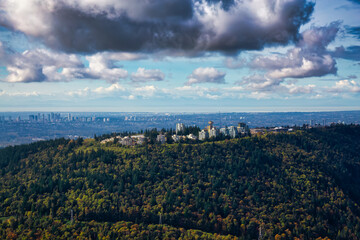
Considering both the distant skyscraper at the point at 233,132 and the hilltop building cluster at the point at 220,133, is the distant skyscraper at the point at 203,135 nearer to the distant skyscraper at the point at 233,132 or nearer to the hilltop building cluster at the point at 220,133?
the hilltop building cluster at the point at 220,133

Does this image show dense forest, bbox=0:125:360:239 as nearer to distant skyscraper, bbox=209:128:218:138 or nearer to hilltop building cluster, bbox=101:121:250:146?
hilltop building cluster, bbox=101:121:250:146

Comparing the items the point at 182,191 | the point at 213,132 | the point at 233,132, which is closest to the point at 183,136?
the point at 213,132

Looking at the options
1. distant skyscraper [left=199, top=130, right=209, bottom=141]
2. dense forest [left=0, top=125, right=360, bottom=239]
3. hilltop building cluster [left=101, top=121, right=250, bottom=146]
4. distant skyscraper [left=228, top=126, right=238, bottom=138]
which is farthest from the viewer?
distant skyscraper [left=228, top=126, right=238, bottom=138]

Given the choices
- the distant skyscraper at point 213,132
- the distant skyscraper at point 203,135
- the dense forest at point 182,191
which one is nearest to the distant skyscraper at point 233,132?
the distant skyscraper at point 213,132

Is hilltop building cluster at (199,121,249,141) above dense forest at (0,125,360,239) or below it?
above

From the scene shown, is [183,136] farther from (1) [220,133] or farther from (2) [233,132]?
(2) [233,132]

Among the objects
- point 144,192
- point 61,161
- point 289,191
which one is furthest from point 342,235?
point 61,161

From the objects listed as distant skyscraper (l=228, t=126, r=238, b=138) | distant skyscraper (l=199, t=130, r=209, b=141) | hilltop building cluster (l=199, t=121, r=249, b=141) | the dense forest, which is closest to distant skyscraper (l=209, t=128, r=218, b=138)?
hilltop building cluster (l=199, t=121, r=249, b=141)

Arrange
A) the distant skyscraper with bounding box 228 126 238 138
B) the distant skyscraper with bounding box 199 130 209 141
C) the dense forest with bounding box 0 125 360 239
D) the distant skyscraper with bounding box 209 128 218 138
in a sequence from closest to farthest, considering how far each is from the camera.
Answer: the dense forest with bounding box 0 125 360 239 < the distant skyscraper with bounding box 199 130 209 141 < the distant skyscraper with bounding box 209 128 218 138 < the distant skyscraper with bounding box 228 126 238 138
